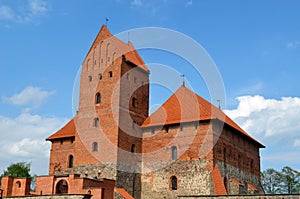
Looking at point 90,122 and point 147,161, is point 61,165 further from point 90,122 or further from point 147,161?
point 147,161

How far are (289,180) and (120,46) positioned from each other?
30146 mm

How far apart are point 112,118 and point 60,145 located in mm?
5862

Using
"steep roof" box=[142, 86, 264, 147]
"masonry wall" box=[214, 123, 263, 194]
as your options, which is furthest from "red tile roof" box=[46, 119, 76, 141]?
"masonry wall" box=[214, 123, 263, 194]

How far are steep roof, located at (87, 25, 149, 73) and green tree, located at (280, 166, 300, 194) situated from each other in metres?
27.1

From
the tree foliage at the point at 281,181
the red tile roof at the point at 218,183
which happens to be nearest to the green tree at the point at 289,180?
the tree foliage at the point at 281,181

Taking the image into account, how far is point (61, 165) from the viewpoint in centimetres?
3175

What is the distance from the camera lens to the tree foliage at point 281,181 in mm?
49844

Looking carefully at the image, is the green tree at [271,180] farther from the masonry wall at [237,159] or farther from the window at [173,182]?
the window at [173,182]

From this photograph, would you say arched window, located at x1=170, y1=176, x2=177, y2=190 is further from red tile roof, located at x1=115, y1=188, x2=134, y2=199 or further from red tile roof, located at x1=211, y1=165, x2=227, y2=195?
red tile roof, located at x1=115, y1=188, x2=134, y2=199

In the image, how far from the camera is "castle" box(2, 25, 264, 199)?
27156mm

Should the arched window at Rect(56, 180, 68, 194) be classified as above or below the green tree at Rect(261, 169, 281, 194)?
below

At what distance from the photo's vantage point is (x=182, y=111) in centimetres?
2959

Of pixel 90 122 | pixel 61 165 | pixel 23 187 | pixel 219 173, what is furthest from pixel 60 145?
pixel 219 173

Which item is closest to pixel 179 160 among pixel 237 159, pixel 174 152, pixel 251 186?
pixel 174 152
